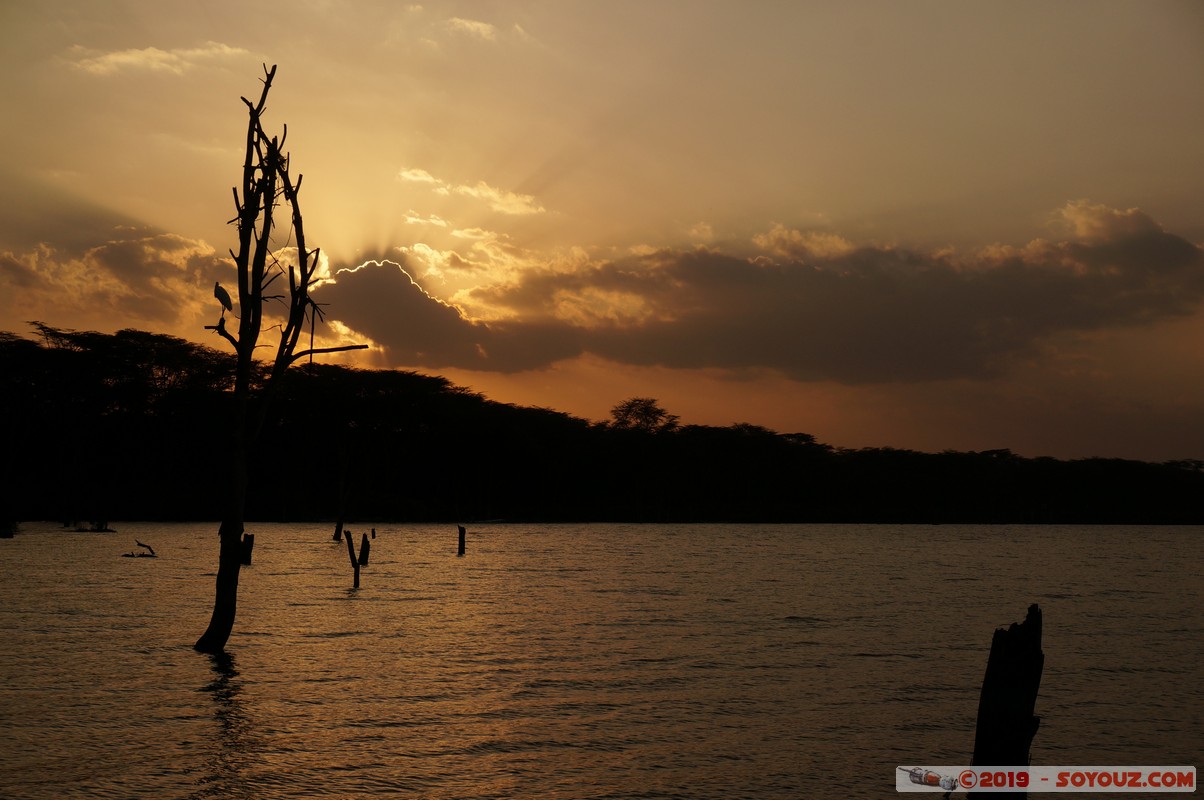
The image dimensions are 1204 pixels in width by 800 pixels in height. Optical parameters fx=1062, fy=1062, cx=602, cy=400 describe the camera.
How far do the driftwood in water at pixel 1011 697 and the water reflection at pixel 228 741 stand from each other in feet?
27.4

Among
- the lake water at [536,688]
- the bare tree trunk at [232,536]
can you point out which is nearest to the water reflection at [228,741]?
the lake water at [536,688]

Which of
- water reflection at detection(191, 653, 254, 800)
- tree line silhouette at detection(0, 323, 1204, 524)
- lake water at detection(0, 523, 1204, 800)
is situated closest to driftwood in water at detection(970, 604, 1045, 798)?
lake water at detection(0, 523, 1204, 800)

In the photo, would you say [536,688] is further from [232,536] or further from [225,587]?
[232,536]

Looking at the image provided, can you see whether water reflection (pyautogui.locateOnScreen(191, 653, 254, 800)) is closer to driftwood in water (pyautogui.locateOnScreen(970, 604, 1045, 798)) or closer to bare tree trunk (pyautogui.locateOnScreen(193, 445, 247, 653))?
bare tree trunk (pyautogui.locateOnScreen(193, 445, 247, 653))

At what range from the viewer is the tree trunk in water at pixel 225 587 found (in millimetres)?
20406

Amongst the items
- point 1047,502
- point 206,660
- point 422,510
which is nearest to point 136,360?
point 422,510

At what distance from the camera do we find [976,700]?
20094 mm

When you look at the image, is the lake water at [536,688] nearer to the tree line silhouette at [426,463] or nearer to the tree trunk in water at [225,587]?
the tree trunk in water at [225,587]

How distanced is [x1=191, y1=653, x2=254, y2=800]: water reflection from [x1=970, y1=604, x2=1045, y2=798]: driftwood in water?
27.4 feet

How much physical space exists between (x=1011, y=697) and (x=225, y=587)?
15.0 m

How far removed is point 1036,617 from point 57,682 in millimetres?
16290

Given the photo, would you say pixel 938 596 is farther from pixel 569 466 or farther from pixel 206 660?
pixel 569 466

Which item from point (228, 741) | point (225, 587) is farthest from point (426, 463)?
point (228, 741)

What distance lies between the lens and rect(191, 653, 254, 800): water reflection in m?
12.5
